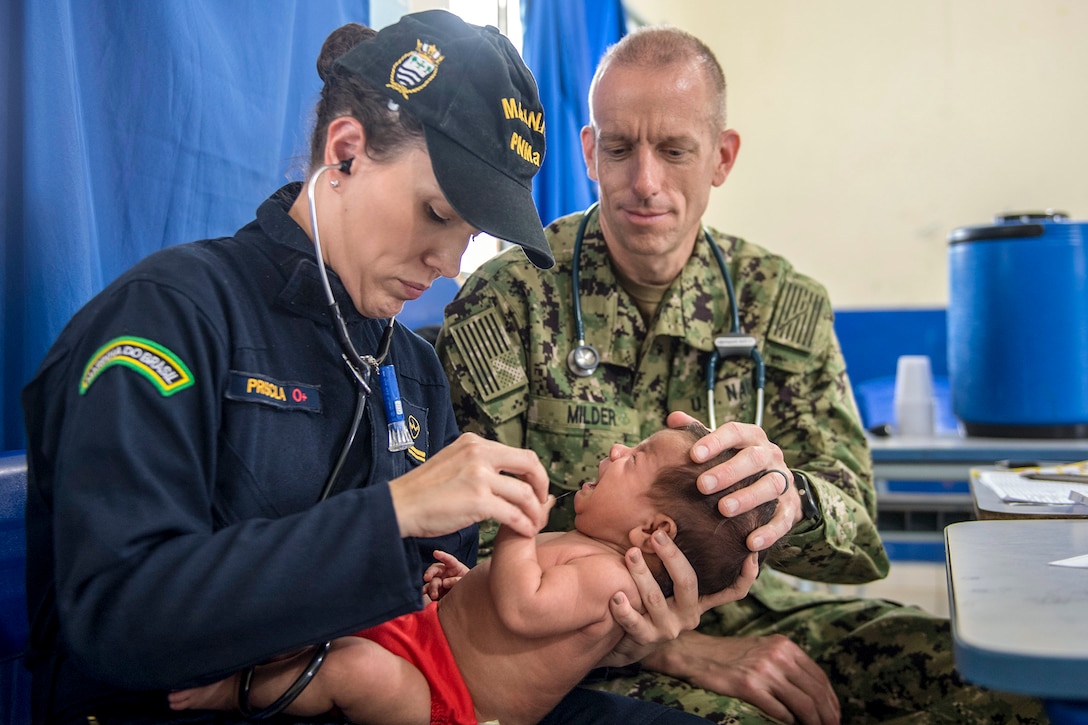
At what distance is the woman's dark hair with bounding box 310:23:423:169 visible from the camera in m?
1.23

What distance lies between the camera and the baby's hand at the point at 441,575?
1535 millimetres

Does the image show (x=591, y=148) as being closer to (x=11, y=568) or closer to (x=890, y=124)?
(x=11, y=568)

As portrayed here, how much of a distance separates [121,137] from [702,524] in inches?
44.6

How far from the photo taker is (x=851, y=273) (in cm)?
551

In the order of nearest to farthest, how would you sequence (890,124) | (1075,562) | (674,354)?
1. (1075,562)
2. (674,354)
3. (890,124)

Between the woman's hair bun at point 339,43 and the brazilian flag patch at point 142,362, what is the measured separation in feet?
1.74

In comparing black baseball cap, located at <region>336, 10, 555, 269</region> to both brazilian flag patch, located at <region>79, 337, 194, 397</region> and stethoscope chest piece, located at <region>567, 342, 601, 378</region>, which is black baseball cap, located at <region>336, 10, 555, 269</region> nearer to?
brazilian flag patch, located at <region>79, 337, 194, 397</region>

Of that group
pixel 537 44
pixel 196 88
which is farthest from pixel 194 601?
pixel 537 44

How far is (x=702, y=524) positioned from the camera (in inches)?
58.4

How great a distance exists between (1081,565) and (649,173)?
4.36ft

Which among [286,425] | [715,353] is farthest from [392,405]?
[715,353]

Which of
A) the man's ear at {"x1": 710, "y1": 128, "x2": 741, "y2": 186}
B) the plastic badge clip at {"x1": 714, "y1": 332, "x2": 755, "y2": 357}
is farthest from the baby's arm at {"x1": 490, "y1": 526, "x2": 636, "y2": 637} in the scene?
the man's ear at {"x1": 710, "y1": 128, "x2": 741, "y2": 186}

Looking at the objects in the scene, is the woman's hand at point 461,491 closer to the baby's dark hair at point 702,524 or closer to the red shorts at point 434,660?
the red shorts at point 434,660

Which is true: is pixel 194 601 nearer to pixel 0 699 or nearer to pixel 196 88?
pixel 0 699
